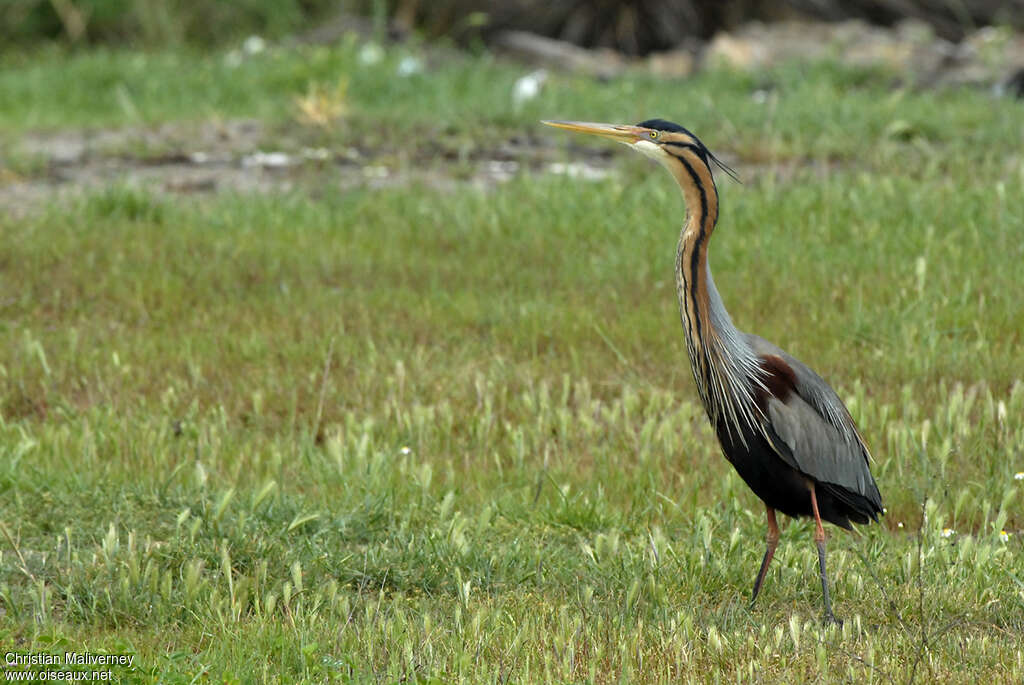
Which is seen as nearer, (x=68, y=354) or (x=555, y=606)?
(x=555, y=606)

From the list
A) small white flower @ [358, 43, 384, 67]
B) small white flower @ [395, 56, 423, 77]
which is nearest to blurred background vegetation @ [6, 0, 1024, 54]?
small white flower @ [358, 43, 384, 67]

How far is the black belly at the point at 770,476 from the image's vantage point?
4672 mm

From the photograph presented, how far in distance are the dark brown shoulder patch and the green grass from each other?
609mm

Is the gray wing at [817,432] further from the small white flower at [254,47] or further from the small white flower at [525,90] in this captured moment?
the small white flower at [254,47]

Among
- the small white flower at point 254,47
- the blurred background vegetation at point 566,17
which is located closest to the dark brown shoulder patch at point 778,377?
the blurred background vegetation at point 566,17

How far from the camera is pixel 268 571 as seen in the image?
193 inches

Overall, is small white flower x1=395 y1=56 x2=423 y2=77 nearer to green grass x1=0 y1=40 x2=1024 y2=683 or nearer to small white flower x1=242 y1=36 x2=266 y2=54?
green grass x1=0 y1=40 x2=1024 y2=683

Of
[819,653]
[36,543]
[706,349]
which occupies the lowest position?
[36,543]

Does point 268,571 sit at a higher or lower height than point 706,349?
lower

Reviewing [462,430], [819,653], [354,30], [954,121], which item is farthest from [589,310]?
[354,30]

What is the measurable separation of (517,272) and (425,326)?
38.0 inches

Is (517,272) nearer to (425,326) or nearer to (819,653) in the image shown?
(425,326)

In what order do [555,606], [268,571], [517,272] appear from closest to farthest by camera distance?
[555,606] → [268,571] → [517,272]

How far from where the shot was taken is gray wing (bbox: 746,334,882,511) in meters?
4.64
